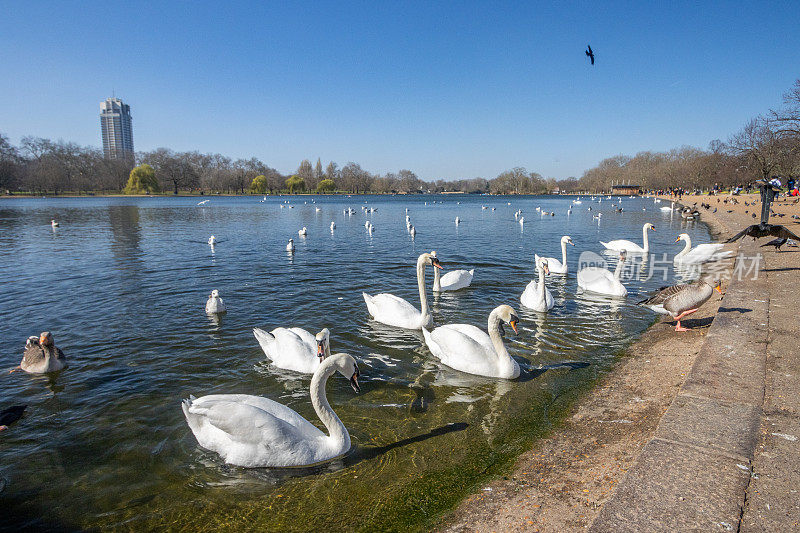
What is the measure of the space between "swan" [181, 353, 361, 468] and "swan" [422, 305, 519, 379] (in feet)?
7.33

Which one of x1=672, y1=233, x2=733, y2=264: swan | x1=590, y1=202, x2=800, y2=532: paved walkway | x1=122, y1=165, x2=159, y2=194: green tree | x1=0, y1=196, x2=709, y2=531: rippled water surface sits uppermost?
x1=122, y1=165, x2=159, y2=194: green tree

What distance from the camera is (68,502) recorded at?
3.69 m

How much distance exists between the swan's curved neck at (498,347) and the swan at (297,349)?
8.16 feet

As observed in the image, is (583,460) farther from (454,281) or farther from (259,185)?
(259,185)

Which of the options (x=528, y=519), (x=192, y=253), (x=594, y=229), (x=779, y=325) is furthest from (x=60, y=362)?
(x=594, y=229)

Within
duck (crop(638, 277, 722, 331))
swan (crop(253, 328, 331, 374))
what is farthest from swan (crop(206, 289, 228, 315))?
duck (crop(638, 277, 722, 331))

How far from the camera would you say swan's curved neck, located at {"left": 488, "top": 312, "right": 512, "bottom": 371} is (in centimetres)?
586

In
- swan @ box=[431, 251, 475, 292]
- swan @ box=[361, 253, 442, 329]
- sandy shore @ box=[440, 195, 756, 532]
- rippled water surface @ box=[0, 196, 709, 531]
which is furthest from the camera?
swan @ box=[431, 251, 475, 292]

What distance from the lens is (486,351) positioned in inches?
234

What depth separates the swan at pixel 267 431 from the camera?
153 inches

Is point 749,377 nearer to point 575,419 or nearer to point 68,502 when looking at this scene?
point 575,419

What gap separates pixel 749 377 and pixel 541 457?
261cm

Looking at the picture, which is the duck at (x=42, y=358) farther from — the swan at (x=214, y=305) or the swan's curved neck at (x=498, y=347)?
the swan's curved neck at (x=498, y=347)

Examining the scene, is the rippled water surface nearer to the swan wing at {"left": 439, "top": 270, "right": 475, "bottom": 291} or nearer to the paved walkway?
the swan wing at {"left": 439, "top": 270, "right": 475, "bottom": 291}
